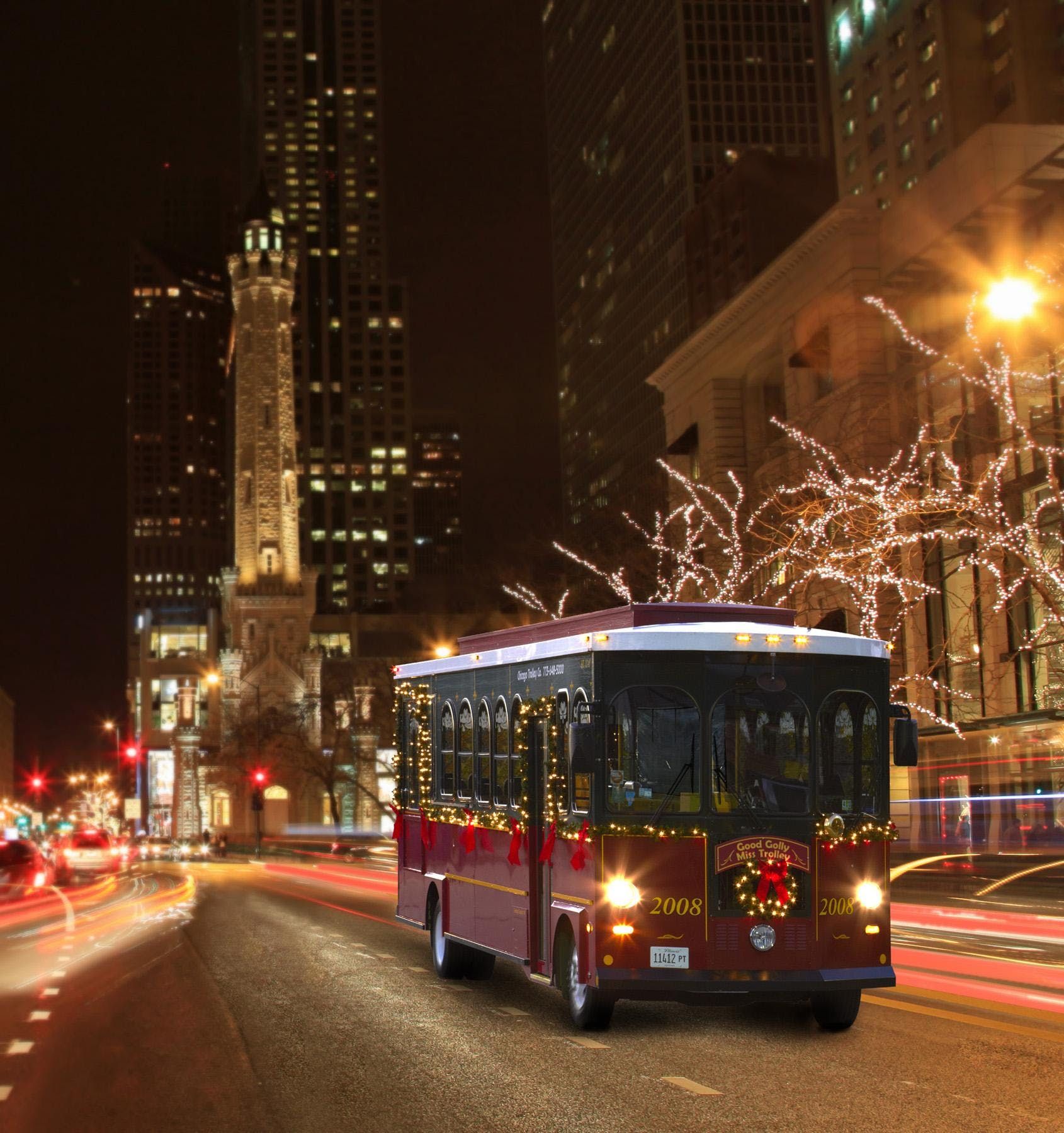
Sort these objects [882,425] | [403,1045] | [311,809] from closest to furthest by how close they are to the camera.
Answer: [403,1045] → [882,425] → [311,809]

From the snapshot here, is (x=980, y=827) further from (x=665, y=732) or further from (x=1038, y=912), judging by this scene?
(x=665, y=732)

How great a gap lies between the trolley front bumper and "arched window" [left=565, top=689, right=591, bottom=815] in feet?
4.34

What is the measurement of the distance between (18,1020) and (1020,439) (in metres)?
25.9

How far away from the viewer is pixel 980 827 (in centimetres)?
3272

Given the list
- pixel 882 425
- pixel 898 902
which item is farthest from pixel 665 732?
pixel 882 425

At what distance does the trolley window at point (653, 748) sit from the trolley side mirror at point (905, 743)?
1.52 m

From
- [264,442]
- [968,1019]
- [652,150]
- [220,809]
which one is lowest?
[220,809]

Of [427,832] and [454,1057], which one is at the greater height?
[427,832]

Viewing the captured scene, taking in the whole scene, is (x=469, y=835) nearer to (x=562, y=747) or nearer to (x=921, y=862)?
(x=562, y=747)

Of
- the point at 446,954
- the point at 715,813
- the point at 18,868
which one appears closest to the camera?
the point at 715,813

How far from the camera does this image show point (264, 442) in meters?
116

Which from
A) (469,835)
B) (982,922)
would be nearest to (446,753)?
(469,835)

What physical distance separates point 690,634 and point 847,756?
1.63m

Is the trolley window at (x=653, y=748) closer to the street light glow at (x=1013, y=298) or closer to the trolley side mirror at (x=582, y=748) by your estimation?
the trolley side mirror at (x=582, y=748)
